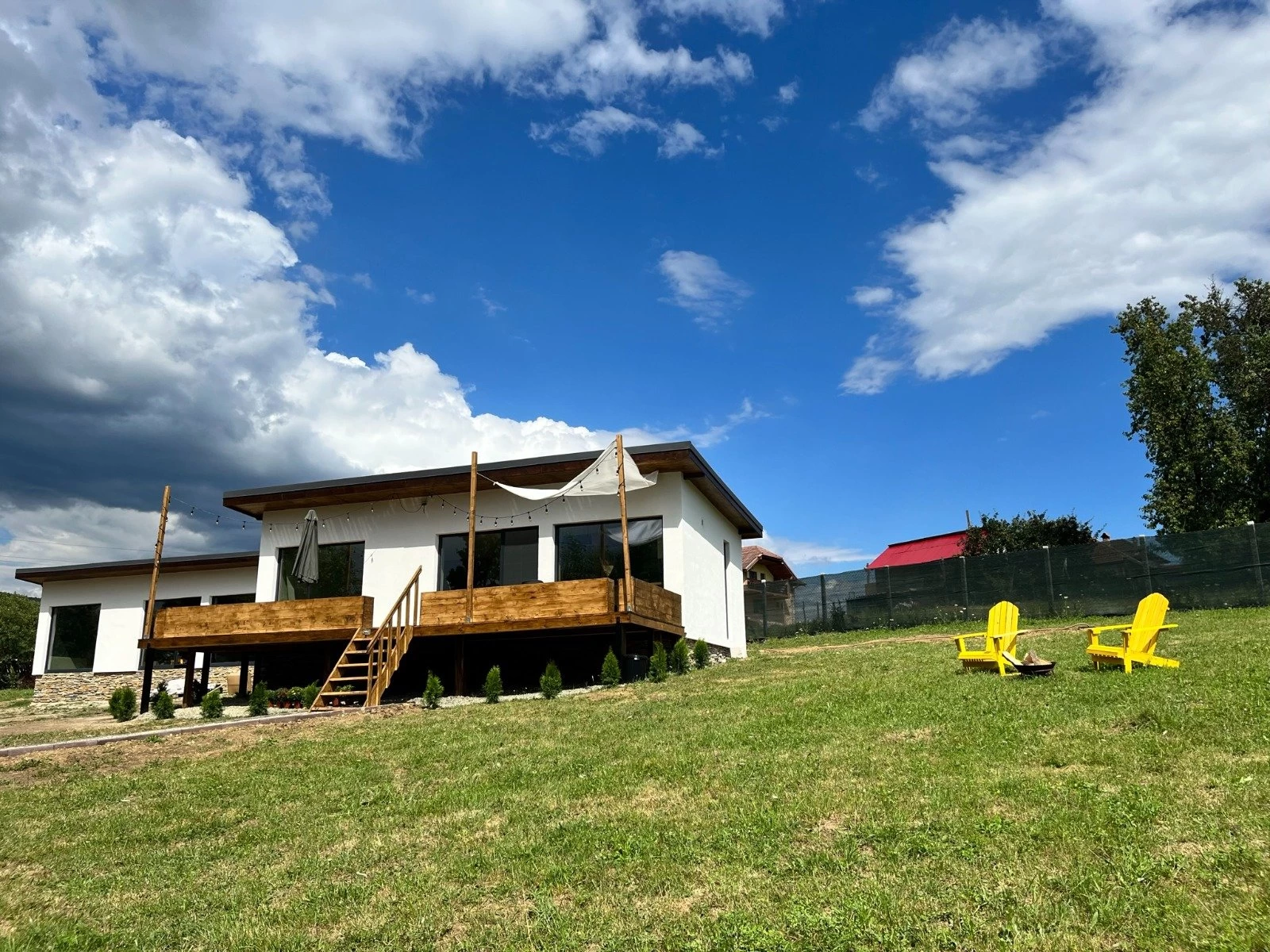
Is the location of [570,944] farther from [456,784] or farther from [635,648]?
[635,648]

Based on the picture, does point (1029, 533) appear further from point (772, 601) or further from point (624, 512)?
point (624, 512)

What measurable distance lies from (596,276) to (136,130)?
7.44m

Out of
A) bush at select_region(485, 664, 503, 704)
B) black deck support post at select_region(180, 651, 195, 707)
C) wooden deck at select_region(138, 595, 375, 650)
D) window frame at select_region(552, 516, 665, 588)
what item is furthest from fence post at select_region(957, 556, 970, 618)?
black deck support post at select_region(180, 651, 195, 707)

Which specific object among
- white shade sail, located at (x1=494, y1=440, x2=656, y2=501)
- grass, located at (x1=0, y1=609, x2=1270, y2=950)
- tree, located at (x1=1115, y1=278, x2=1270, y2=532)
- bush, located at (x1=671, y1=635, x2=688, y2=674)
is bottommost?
grass, located at (x1=0, y1=609, x2=1270, y2=950)

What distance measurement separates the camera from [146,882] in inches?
223

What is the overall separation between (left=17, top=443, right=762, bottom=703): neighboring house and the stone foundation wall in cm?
413

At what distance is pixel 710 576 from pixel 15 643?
94.0 ft

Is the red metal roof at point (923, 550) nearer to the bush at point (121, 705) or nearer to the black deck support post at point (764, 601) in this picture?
the black deck support post at point (764, 601)

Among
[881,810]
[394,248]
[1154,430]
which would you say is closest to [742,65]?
[394,248]

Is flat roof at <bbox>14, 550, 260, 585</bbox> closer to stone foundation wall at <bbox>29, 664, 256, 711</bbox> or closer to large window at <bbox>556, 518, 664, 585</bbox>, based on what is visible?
stone foundation wall at <bbox>29, 664, 256, 711</bbox>

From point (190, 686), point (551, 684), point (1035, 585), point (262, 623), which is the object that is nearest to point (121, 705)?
point (262, 623)

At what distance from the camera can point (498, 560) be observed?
1891cm

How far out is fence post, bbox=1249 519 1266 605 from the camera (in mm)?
19734

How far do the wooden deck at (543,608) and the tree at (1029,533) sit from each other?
17.6 metres
